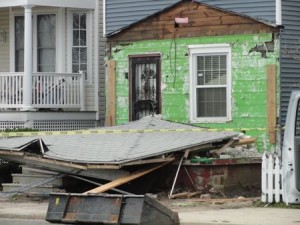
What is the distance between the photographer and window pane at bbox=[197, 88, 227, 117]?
20.5 metres

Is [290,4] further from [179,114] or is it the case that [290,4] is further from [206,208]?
[206,208]

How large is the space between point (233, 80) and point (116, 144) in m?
4.03

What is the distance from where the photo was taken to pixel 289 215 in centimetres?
1464

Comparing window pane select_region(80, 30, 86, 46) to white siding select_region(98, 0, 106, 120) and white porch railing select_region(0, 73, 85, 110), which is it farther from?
white porch railing select_region(0, 73, 85, 110)

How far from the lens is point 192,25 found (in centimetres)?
2091

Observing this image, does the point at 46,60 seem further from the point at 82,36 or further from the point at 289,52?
the point at 289,52

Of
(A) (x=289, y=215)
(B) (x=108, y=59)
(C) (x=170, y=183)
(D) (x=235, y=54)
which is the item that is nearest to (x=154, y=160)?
(C) (x=170, y=183)

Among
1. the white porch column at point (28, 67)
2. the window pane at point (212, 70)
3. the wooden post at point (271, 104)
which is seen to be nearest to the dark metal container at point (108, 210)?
the wooden post at point (271, 104)

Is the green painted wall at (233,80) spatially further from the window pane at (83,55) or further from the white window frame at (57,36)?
the white window frame at (57,36)

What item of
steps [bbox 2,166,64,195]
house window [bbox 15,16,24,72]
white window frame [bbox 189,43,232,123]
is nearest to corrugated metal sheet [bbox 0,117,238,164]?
steps [bbox 2,166,64,195]

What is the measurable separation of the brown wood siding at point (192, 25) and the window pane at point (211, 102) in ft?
4.64

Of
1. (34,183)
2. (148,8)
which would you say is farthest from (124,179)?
(148,8)

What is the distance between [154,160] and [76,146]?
6.47ft

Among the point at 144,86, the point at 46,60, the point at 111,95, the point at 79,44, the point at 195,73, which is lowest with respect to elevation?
the point at 111,95
